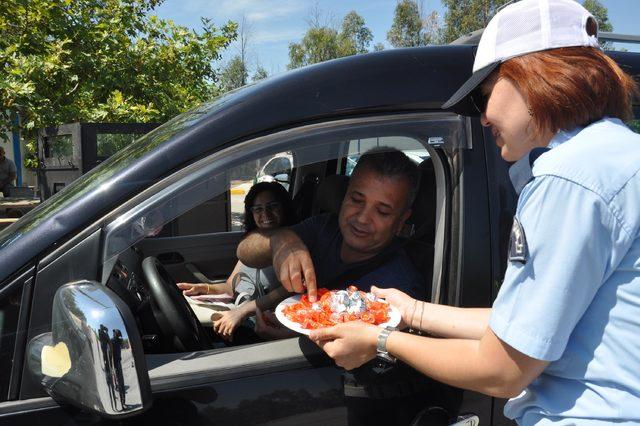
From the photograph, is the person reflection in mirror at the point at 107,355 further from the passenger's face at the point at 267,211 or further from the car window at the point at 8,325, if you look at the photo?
the passenger's face at the point at 267,211

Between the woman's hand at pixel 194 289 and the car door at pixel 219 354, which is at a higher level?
the car door at pixel 219 354

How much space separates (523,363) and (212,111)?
0.95 m

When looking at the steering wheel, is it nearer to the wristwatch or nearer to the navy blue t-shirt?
the navy blue t-shirt

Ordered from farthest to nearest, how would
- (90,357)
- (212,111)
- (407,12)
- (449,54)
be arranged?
1. (407,12)
2. (449,54)
3. (212,111)
4. (90,357)

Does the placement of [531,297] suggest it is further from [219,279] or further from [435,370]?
[219,279]

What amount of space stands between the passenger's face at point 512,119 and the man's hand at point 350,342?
50cm

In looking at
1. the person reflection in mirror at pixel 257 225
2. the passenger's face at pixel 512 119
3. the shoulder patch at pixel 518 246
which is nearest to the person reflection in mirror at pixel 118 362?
the shoulder patch at pixel 518 246

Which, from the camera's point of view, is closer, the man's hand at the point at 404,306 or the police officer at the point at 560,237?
the police officer at the point at 560,237

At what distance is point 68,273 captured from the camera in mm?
1215

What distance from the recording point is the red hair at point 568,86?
38.4 inches

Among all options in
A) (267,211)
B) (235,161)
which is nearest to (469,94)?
(235,161)

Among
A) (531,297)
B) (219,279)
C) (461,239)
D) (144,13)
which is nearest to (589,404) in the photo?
(531,297)

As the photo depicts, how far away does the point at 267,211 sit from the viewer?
2770 millimetres

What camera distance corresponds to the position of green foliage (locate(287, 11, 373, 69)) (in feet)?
119
